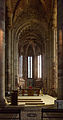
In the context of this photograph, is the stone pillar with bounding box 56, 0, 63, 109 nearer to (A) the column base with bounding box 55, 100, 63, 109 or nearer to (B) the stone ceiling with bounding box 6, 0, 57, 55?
(A) the column base with bounding box 55, 100, 63, 109

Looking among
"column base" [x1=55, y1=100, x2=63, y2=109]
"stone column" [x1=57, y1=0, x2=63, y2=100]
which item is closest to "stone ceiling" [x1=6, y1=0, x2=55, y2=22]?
"stone column" [x1=57, y1=0, x2=63, y2=100]

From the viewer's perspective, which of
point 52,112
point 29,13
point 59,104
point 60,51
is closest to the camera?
point 52,112

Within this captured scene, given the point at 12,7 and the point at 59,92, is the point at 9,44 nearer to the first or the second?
the point at 12,7

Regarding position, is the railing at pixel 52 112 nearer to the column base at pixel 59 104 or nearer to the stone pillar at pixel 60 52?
the column base at pixel 59 104

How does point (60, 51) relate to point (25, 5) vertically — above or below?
below

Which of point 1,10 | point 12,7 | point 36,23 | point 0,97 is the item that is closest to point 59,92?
point 0,97

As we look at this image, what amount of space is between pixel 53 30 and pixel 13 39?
5608mm

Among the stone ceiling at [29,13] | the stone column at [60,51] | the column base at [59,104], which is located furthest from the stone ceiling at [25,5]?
the column base at [59,104]

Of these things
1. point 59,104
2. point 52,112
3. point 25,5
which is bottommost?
point 59,104

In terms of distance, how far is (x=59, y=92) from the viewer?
543 inches

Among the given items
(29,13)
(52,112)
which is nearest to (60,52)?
(52,112)

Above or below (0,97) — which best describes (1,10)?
above

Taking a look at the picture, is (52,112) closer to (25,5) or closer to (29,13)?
(25,5)

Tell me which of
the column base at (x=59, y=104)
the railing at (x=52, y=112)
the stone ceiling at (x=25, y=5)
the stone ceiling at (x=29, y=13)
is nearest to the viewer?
the railing at (x=52, y=112)
